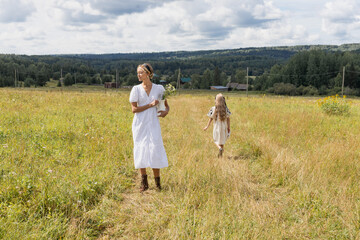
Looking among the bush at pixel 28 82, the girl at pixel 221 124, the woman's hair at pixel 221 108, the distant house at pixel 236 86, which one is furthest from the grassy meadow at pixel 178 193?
the distant house at pixel 236 86

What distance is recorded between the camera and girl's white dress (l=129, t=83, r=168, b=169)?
479 centimetres

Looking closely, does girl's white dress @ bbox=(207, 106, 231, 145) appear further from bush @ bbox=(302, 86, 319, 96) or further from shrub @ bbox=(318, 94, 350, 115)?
bush @ bbox=(302, 86, 319, 96)

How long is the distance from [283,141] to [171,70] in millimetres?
155273

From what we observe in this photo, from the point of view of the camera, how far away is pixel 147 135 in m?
4.85

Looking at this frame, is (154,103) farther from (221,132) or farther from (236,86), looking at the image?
(236,86)

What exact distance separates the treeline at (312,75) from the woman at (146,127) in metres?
89.3

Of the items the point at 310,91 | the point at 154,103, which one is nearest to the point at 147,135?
the point at 154,103

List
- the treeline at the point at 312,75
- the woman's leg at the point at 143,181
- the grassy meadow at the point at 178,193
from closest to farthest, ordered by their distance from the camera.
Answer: the grassy meadow at the point at 178,193 → the woman's leg at the point at 143,181 → the treeline at the point at 312,75

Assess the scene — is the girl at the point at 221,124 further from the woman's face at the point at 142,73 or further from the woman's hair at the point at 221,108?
the woman's face at the point at 142,73

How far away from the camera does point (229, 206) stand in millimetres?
4098

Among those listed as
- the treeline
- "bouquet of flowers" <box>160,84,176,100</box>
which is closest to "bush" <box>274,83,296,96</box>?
the treeline

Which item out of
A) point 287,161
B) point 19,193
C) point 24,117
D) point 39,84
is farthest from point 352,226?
point 39,84

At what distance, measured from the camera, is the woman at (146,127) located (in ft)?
15.7

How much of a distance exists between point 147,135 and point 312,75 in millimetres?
102276
